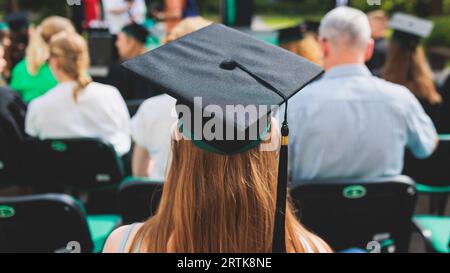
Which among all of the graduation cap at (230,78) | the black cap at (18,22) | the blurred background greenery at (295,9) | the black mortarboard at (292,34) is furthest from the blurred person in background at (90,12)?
the graduation cap at (230,78)

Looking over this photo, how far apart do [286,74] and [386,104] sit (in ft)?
3.73

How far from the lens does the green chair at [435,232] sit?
2.39 metres

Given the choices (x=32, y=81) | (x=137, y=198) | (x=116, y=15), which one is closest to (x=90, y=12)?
(x=116, y=15)

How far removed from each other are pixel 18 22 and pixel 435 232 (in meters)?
4.70

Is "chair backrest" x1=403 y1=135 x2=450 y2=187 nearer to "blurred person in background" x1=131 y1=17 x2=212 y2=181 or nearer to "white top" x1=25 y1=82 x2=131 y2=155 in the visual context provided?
"blurred person in background" x1=131 y1=17 x2=212 y2=181

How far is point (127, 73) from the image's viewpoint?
466 cm

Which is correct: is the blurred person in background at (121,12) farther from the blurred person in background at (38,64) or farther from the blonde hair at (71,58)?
the blonde hair at (71,58)

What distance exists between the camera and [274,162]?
55.6 inches

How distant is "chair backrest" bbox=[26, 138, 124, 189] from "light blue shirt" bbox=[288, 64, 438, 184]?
1.13 meters

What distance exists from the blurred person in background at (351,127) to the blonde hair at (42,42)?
8.26ft

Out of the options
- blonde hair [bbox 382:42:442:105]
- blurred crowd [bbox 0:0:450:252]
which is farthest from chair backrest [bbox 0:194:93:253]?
blonde hair [bbox 382:42:442:105]

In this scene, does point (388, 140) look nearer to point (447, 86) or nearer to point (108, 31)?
point (447, 86)

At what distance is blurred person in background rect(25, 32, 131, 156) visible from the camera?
309 cm
